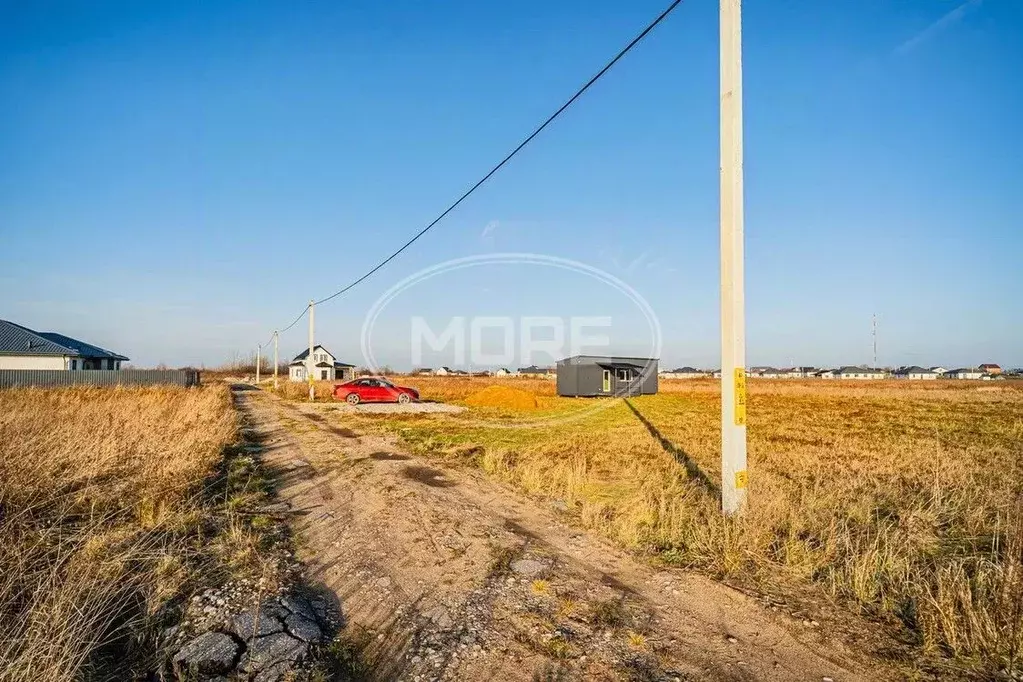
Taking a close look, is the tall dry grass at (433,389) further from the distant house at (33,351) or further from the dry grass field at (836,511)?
the dry grass field at (836,511)

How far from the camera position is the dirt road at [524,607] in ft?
10.6

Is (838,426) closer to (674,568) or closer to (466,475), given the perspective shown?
(466,475)

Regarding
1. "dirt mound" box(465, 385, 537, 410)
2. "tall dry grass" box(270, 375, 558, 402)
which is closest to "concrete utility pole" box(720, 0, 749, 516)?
"dirt mound" box(465, 385, 537, 410)

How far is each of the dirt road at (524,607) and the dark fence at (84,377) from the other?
3409cm

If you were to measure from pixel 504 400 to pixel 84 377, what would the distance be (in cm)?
2747

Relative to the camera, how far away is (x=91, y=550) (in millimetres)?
4359

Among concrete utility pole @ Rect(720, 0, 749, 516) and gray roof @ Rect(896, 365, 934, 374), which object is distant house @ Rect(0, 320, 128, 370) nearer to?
concrete utility pole @ Rect(720, 0, 749, 516)

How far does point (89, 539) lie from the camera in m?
4.56

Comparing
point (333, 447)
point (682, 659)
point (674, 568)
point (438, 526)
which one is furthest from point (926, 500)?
point (333, 447)

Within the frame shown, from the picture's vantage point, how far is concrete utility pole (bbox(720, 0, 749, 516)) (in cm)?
561

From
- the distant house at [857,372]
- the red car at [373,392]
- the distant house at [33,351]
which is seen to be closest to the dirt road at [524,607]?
the red car at [373,392]

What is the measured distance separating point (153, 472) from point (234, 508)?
4.25ft

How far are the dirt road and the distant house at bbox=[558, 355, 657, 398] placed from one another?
30755 mm

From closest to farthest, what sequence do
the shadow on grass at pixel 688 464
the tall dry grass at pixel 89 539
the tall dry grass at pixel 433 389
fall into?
1. the tall dry grass at pixel 89 539
2. the shadow on grass at pixel 688 464
3. the tall dry grass at pixel 433 389
